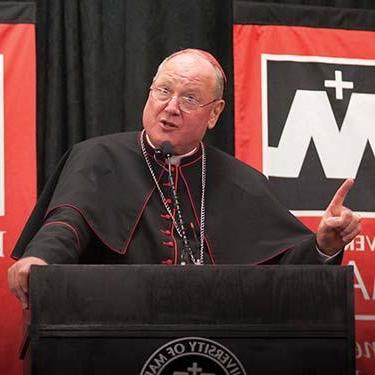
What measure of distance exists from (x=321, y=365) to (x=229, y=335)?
0.25 metres

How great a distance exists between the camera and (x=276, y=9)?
174 inches

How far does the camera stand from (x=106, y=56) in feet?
14.5

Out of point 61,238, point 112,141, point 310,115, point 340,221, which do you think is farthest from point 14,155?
point 340,221

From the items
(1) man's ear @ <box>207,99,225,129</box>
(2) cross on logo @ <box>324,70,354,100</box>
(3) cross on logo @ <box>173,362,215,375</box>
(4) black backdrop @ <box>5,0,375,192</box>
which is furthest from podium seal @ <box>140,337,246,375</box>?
(2) cross on logo @ <box>324,70,354,100</box>

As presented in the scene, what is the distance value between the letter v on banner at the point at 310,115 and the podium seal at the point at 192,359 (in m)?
2.07

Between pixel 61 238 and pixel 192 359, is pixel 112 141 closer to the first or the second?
pixel 61 238

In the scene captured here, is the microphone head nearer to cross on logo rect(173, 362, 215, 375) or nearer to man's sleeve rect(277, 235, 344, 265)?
man's sleeve rect(277, 235, 344, 265)

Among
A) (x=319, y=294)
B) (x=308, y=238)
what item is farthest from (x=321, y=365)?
(x=308, y=238)

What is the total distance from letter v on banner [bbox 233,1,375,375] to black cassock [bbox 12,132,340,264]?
709mm

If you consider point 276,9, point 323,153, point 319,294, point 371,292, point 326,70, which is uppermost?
point 276,9

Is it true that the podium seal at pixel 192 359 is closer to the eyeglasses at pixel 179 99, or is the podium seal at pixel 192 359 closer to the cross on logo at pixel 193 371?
the cross on logo at pixel 193 371

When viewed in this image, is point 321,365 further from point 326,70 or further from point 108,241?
point 326,70

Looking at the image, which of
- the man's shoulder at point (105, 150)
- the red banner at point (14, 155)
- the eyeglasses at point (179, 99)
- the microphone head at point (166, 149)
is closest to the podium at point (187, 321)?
the microphone head at point (166, 149)

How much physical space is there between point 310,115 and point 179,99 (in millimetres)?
1170
